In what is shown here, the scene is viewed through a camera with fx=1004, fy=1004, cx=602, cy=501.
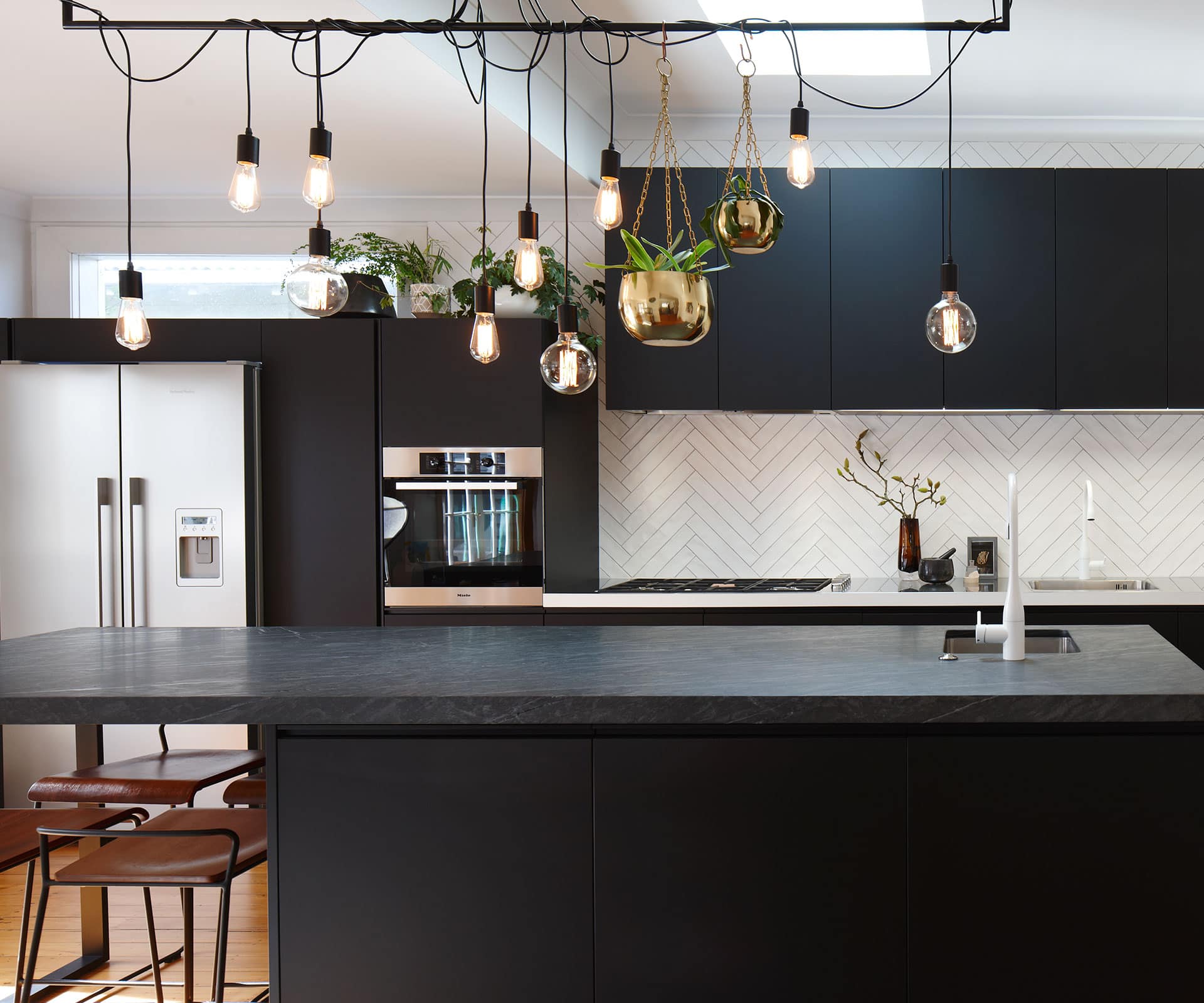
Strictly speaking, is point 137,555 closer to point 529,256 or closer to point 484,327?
point 484,327

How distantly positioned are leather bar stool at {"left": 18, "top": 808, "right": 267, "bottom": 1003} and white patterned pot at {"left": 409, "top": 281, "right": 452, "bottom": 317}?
2357 millimetres

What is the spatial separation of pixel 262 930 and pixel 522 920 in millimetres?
1407

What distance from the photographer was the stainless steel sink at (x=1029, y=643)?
2.55 metres

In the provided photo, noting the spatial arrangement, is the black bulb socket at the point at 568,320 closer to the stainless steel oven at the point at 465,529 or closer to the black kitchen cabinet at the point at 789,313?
the stainless steel oven at the point at 465,529

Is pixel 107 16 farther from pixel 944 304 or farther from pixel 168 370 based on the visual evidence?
pixel 944 304

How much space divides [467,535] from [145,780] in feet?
5.53

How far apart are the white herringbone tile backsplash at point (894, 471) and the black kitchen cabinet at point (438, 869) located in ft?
8.46

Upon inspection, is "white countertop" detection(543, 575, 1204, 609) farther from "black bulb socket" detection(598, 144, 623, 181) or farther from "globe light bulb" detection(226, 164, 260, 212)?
"globe light bulb" detection(226, 164, 260, 212)

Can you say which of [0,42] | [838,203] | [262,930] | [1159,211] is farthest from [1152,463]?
[0,42]

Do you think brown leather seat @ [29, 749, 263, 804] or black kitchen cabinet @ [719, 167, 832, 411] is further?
black kitchen cabinet @ [719, 167, 832, 411]

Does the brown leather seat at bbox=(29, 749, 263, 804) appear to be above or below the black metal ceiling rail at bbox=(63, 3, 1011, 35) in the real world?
below

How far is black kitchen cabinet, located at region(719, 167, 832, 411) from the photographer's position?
4.16m

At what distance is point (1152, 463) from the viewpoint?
4.46 meters

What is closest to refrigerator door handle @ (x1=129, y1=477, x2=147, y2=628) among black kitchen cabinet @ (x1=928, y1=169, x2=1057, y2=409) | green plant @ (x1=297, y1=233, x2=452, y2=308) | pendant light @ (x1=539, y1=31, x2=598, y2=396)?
green plant @ (x1=297, y1=233, x2=452, y2=308)
